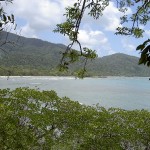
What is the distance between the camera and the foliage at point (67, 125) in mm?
16000

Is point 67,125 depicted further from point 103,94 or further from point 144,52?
point 103,94

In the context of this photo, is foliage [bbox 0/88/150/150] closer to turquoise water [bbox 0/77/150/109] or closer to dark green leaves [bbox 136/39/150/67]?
dark green leaves [bbox 136/39/150/67]

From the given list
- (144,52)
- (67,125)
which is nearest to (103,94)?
(67,125)

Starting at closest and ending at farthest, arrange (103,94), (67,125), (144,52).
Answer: (144,52) → (67,125) → (103,94)

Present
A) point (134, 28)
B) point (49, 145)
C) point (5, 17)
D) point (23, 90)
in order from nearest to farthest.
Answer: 1. point (5, 17)
2. point (134, 28)
3. point (49, 145)
4. point (23, 90)

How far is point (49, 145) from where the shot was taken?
16.2 meters

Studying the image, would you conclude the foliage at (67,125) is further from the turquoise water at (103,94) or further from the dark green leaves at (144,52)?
the turquoise water at (103,94)

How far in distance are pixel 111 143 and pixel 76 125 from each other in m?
2.12

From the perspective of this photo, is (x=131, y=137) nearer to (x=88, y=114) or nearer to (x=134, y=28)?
(x=88, y=114)

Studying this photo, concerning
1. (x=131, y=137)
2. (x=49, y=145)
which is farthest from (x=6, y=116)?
(x=131, y=137)

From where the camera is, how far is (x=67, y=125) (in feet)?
58.7

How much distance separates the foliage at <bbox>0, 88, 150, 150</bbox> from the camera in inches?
630

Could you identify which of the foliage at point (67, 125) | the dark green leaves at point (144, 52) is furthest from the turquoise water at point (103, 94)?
the dark green leaves at point (144, 52)

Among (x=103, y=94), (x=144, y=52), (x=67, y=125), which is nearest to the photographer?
(x=144, y=52)
